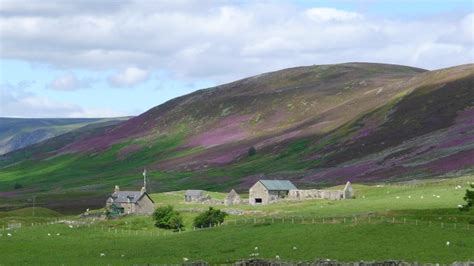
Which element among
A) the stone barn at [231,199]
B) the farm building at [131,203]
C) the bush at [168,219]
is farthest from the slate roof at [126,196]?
the bush at [168,219]

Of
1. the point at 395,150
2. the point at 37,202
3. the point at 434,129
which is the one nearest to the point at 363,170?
the point at 395,150

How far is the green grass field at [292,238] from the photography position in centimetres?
7325

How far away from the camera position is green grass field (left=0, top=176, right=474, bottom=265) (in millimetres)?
73250

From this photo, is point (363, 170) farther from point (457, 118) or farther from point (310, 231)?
point (310, 231)

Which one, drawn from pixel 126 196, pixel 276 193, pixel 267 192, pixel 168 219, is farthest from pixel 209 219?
pixel 276 193

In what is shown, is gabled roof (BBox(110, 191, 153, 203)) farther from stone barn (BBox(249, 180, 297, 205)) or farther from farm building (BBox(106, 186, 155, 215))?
stone barn (BBox(249, 180, 297, 205))

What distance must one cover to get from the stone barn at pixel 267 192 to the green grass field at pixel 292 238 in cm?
2206

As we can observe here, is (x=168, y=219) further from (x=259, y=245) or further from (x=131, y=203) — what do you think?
(x=259, y=245)

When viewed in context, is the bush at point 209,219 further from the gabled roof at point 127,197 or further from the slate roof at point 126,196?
the slate roof at point 126,196

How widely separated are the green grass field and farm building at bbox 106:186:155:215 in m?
13.7

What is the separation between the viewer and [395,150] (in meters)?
185

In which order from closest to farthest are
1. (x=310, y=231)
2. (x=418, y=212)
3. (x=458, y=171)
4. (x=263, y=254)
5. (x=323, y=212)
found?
1. (x=263, y=254)
2. (x=310, y=231)
3. (x=418, y=212)
4. (x=323, y=212)
5. (x=458, y=171)

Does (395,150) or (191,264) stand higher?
(395,150)

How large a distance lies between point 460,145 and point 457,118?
26659 millimetres
